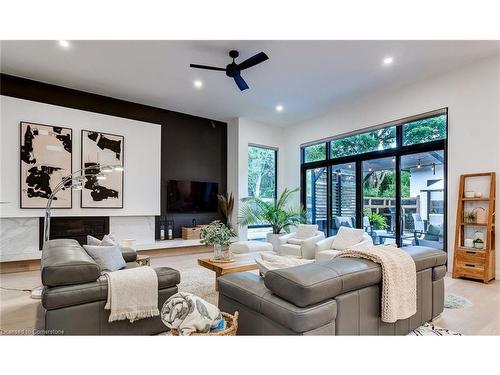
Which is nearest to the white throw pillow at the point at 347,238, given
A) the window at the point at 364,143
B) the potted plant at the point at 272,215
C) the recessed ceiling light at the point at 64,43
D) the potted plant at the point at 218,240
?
the potted plant at the point at 272,215

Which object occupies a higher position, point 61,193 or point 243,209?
point 61,193

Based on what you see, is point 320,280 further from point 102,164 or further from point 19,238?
point 19,238

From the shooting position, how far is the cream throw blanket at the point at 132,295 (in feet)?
7.19

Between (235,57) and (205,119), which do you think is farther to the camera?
(205,119)

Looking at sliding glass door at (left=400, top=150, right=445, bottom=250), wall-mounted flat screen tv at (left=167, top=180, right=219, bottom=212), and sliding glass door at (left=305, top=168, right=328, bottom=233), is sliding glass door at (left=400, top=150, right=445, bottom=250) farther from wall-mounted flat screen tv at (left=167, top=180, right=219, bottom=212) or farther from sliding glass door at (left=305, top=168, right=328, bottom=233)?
wall-mounted flat screen tv at (left=167, top=180, right=219, bottom=212)

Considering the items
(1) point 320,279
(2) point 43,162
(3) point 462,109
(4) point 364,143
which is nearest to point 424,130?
→ (3) point 462,109

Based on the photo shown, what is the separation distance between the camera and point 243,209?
7141 mm

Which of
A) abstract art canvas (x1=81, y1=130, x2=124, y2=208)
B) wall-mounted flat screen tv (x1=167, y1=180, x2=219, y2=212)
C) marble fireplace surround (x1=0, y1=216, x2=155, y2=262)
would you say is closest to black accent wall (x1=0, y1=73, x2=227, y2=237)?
wall-mounted flat screen tv (x1=167, y1=180, x2=219, y2=212)

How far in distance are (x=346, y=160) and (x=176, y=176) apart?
4.06 m

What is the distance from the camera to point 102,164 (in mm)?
5637

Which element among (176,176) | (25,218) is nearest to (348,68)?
(176,176)

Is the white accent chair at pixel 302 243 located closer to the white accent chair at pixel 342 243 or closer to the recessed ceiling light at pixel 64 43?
the white accent chair at pixel 342 243

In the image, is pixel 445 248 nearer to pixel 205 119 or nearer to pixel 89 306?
pixel 89 306

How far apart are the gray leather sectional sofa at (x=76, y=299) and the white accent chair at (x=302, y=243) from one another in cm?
341
